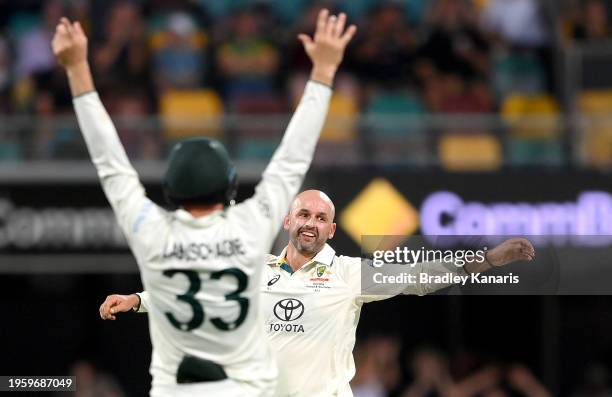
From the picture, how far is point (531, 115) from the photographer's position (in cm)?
1589

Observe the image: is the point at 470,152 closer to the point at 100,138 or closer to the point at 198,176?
the point at 198,176

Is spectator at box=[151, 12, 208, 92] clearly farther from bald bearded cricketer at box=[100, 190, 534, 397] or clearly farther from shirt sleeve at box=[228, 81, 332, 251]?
shirt sleeve at box=[228, 81, 332, 251]

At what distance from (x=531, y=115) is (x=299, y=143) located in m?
10.6

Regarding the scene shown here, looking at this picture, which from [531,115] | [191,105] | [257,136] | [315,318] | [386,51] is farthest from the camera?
[386,51]

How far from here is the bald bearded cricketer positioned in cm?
763

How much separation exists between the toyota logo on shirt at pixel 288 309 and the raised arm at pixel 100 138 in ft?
7.27

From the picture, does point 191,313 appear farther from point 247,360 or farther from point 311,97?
point 311,97

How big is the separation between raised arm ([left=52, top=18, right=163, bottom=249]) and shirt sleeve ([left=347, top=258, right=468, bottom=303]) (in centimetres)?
216

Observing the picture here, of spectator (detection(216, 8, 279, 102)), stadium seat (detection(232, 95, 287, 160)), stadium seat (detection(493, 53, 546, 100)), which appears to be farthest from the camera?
stadium seat (detection(493, 53, 546, 100))

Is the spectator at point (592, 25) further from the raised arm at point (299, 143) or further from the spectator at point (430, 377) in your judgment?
the raised arm at point (299, 143)

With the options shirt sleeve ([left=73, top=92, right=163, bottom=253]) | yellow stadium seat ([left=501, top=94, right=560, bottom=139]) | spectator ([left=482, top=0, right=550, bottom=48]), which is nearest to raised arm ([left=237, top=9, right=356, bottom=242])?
shirt sleeve ([left=73, top=92, right=163, bottom=253])

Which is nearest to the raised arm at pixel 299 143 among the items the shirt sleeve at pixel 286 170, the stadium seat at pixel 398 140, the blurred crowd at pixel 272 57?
the shirt sleeve at pixel 286 170

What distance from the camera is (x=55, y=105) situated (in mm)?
15656

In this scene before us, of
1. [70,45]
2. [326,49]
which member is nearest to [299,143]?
[326,49]
